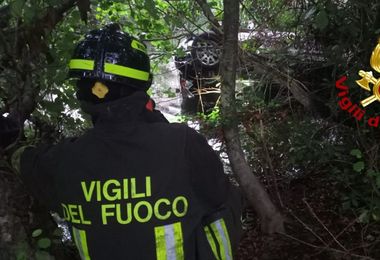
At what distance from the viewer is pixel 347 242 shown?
3387 mm

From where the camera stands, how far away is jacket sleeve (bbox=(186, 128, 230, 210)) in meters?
1.50

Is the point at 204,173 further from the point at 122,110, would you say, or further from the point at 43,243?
the point at 43,243

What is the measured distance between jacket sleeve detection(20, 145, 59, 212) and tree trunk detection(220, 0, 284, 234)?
161cm

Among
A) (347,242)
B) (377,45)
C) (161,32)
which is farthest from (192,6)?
(347,242)

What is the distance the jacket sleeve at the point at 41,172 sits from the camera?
1579 millimetres

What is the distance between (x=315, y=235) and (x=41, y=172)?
2.37 m

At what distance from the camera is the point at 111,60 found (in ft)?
5.15

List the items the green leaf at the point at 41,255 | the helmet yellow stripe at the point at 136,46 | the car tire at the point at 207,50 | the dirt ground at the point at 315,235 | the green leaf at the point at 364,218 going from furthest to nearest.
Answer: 1. the car tire at the point at 207,50
2. the green leaf at the point at 364,218
3. the dirt ground at the point at 315,235
4. the green leaf at the point at 41,255
5. the helmet yellow stripe at the point at 136,46

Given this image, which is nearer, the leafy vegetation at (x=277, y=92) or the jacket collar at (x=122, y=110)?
the jacket collar at (x=122, y=110)

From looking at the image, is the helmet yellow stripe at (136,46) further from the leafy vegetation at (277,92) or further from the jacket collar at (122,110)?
the leafy vegetation at (277,92)

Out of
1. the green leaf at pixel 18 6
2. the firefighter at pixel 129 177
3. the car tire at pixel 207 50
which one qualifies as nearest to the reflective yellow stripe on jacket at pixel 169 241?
the firefighter at pixel 129 177

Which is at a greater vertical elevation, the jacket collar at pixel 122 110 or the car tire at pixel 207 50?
the car tire at pixel 207 50

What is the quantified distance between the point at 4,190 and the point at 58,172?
0.52 metres

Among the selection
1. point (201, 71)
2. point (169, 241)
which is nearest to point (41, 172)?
point (169, 241)
